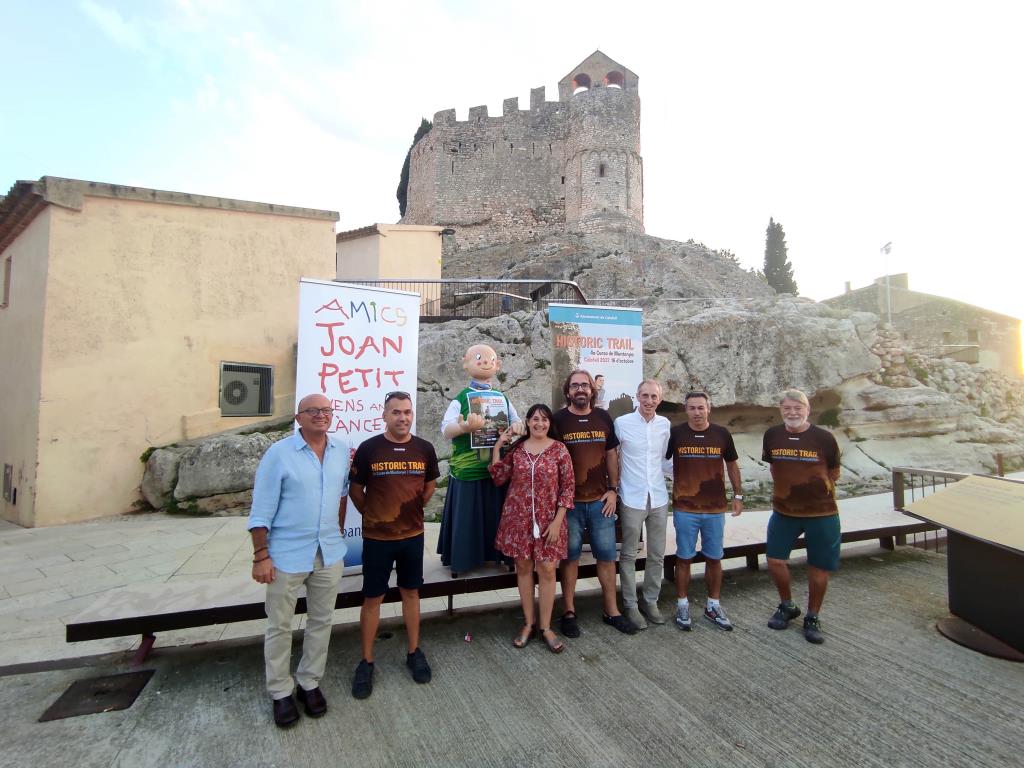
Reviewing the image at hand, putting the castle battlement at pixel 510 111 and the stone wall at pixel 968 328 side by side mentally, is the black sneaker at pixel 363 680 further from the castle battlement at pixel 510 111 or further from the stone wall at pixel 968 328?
the castle battlement at pixel 510 111

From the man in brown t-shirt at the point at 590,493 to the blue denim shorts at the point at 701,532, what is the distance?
49cm

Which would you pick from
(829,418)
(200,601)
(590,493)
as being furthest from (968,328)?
(200,601)

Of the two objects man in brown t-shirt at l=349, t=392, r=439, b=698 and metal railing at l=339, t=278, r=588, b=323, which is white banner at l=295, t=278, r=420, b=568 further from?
metal railing at l=339, t=278, r=588, b=323

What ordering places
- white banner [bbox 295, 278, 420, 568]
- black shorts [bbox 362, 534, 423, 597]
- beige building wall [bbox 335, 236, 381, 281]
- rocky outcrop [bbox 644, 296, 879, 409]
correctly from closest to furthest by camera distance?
black shorts [bbox 362, 534, 423, 597], white banner [bbox 295, 278, 420, 568], rocky outcrop [bbox 644, 296, 879, 409], beige building wall [bbox 335, 236, 381, 281]

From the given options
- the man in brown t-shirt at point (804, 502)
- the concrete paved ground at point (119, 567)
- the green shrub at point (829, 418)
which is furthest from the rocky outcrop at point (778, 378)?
the man in brown t-shirt at point (804, 502)

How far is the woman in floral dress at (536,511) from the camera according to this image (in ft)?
9.62

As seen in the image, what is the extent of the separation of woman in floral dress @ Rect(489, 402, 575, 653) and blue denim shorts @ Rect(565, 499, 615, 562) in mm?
117

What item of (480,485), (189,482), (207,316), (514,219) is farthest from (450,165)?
(480,485)

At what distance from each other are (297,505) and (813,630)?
3.19 metres

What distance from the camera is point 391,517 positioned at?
8.59 feet

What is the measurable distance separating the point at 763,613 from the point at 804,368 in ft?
22.6

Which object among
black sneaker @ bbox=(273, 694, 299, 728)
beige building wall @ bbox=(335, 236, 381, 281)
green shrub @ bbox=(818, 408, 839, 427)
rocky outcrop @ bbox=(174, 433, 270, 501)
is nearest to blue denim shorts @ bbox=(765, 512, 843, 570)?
black sneaker @ bbox=(273, 694, 299, 728)

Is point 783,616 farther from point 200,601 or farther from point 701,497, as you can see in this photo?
point 200,601

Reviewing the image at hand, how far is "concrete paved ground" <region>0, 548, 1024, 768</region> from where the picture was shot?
6.86ft
